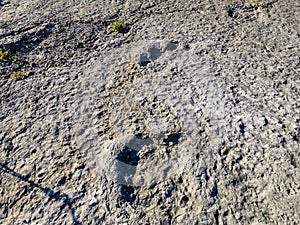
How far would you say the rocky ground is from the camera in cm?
349

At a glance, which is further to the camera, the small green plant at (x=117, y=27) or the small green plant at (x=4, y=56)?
the small green plant at (x=117, y=27)

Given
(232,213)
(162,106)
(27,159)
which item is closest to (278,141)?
(232,213)

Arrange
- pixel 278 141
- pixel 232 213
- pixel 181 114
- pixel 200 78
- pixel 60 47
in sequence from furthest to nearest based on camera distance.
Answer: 1. pixel 60 47
2. pixel 200 78
3. pixel 181 114
4. pixel 278 141
5. pixel 232 213

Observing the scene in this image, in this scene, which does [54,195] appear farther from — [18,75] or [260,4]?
[260,4]

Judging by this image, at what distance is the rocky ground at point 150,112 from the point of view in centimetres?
349

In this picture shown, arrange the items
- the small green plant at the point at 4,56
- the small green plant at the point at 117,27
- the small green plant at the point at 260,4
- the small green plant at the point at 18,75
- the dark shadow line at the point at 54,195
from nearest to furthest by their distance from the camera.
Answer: the dark shadow line at the point at 54,195 → the small green plant at the point at 18,75 → the small green plant at the point at 4,56 → the small green plant at the point at 117,27 → the small green plant at the point at 260,4

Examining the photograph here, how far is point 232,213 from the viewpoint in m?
3.37

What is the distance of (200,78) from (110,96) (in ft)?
3.31

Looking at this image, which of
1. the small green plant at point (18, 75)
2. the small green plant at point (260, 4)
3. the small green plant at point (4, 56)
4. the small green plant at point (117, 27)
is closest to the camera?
the small green plant at point (18, 75)

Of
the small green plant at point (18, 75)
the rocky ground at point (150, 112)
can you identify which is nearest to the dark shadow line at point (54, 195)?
the rocky ground at point (150, 112)

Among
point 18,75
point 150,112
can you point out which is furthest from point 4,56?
point 150,112

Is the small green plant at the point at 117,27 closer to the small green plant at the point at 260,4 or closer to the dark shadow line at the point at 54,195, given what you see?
the small green plant at the point at 260,4

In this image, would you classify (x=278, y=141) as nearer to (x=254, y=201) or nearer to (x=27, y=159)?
(x=254, y=201)

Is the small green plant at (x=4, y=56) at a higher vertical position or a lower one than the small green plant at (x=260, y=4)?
higher
